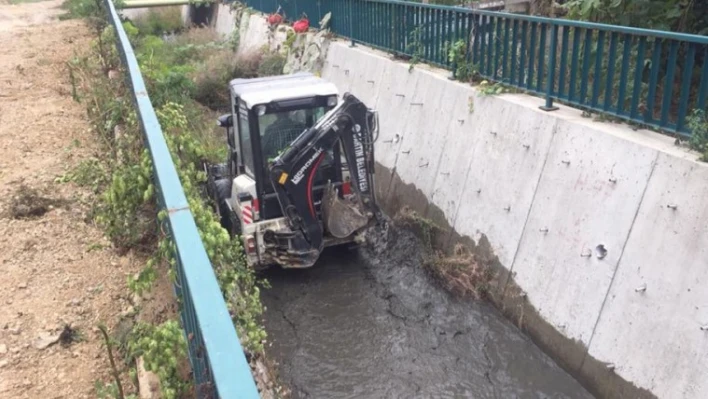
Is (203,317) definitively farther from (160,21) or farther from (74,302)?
(160,21)

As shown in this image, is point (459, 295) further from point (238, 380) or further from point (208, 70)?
point (208, 70)

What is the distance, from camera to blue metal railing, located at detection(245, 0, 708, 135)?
5.56 m

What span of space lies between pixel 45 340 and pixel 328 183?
14.1 feet

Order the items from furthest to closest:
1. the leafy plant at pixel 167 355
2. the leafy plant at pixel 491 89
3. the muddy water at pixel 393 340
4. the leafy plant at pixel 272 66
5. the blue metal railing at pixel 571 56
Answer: the leafy plant at pixel 272 66
the leafy plant at pixel 491 89
the muddy water at pixel 393 340
the blue metal railing at pixel 571 56
the leafy plant at pixel 167 355

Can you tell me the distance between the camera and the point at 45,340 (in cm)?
379

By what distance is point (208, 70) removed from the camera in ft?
51.6

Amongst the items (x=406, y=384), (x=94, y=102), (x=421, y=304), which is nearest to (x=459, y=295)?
(x=421, y=304)

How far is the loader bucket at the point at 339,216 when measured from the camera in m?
7.53

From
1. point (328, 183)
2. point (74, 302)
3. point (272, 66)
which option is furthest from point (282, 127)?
point (272, 66)

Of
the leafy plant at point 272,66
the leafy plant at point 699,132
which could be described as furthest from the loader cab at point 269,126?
the leafy plant at point 272,66

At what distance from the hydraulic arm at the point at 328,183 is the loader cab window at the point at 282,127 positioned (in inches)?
16.0

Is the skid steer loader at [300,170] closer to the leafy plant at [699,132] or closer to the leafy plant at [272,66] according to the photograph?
the leafy plant at [699,132]

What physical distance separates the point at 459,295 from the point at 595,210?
2091mm

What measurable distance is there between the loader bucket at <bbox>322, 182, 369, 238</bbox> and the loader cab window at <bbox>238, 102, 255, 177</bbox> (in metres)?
0.96
